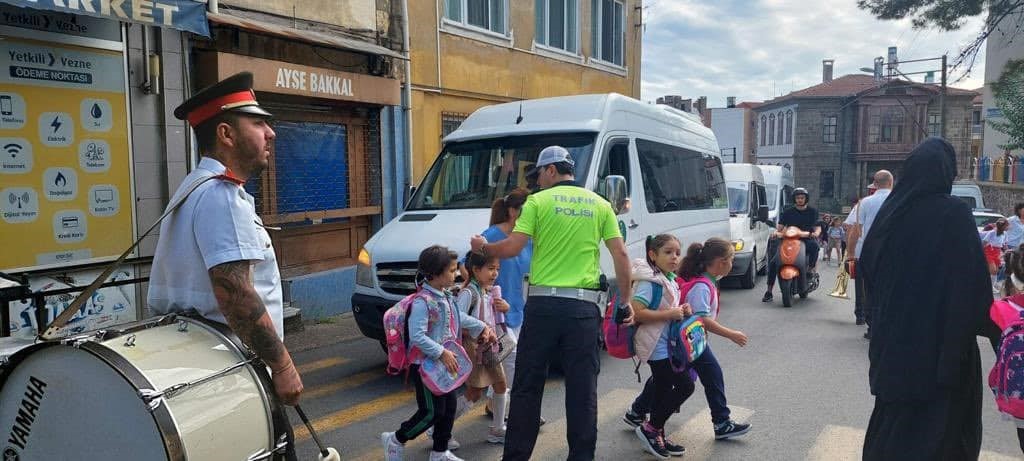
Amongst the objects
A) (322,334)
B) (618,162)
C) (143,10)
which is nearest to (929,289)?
(618,162)

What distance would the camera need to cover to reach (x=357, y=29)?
34.6ft

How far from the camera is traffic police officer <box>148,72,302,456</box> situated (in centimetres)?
255

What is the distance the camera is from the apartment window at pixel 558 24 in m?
14.6

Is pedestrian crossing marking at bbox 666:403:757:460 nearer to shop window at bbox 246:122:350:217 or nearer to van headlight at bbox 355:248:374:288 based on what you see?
van headlight at bbox 355:248:374:288

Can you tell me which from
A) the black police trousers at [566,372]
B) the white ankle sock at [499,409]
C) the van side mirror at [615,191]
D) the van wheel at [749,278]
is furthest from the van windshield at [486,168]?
the van wheel at [749,278]

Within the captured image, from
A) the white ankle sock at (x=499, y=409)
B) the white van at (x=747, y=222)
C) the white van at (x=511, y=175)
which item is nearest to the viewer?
the white ankle sock at (x=499, y=409)

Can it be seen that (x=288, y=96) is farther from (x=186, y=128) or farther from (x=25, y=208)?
(x=25, y=208)

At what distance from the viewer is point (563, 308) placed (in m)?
4.04

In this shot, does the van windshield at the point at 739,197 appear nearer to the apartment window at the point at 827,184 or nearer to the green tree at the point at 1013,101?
the green tree at the point at 1013,101

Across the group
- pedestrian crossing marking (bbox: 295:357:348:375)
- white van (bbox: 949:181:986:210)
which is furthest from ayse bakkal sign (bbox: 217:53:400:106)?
white van (bbox: 949:181:986:210)

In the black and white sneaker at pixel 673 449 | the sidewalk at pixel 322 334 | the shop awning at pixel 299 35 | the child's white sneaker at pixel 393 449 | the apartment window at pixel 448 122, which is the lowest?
the sidewalk at pixel 322 334

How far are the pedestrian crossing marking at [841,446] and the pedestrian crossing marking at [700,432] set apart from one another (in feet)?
1.54

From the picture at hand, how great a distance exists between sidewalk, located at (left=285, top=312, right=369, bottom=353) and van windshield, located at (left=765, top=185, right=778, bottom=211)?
11.6 meters

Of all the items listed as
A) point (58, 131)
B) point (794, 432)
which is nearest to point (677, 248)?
point (794, 432)
